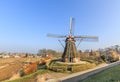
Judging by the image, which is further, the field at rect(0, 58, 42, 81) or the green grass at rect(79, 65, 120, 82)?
the field at rect(0, 58, 42, 81)

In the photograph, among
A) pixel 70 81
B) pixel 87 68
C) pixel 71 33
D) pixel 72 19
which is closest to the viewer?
pixel 70 81

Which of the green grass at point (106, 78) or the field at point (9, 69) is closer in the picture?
the green grass at point (106, 78)

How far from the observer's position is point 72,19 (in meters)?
37.0

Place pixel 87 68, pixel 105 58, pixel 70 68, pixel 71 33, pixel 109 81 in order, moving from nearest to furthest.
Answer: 1. pixel 109 81
2. pixel 70 68
3. pixel 87 68
4. pixel 71 33
5. pixel 105 58

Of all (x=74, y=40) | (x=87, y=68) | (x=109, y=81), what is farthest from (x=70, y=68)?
(x=109, y=81)

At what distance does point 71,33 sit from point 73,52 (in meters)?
4.47

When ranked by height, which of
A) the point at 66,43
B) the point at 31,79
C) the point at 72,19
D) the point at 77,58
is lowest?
the point at 31,79

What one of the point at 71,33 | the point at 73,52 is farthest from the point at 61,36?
the point at 73,52

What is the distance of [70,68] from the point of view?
2702 centimetres

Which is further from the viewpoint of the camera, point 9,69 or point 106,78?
point 9,69

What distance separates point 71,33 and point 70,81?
1734 centimetres

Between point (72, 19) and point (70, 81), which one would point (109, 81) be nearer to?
point (70, 81)

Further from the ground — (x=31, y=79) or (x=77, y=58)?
(x=77, y=58)

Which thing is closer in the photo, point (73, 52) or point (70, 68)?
point (70, 68)
